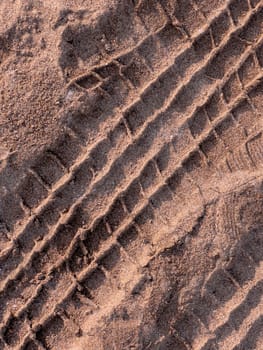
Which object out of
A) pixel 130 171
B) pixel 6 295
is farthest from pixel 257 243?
pixel 6 295

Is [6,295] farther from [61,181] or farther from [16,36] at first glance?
[16,36]

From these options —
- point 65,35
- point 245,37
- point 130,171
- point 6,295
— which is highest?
point 65,35

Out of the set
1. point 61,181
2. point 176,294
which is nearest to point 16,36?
point 61,181

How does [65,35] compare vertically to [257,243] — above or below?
above

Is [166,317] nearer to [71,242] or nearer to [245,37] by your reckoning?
[71,242]

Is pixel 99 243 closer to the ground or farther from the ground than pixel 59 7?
closer to the ground
